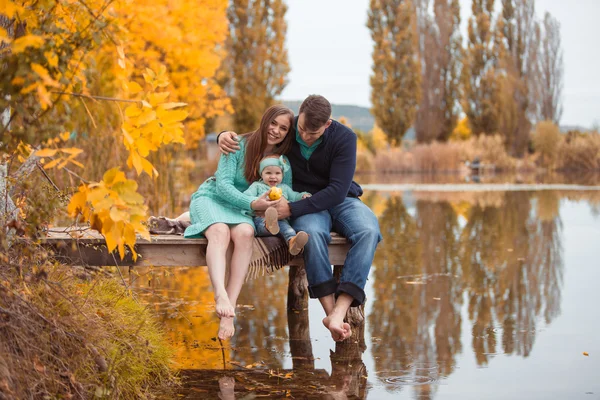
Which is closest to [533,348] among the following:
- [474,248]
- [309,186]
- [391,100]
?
[309,186]

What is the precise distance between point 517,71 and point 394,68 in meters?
6.58

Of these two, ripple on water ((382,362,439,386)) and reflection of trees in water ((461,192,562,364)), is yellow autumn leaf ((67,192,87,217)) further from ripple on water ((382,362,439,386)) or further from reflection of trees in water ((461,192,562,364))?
reflection of trees in water ((461,192,562,364))

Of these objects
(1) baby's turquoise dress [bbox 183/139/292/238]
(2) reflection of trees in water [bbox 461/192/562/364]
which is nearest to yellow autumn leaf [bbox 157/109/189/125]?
(1) baby's turquoise dress [bbox 183/139/292/238]

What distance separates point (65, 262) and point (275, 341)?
1184 millimetres

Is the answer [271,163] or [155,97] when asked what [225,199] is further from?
[155,97]

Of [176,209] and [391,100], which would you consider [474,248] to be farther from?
[391,100]

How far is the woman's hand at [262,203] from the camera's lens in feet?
13.4

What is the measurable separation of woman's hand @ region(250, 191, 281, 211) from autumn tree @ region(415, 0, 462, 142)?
1386 inches

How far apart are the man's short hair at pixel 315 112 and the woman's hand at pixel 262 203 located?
1.39 feet

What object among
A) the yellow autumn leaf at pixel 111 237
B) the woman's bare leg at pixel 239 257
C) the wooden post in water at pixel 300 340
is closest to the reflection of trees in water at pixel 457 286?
the wooden post in water at pixel 300 340

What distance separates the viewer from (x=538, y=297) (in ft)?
19.0

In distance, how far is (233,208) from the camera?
167 inches

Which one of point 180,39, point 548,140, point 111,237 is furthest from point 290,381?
point 548,140

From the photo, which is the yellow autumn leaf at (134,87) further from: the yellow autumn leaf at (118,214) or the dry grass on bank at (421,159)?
the dry grass on bank at (421,159)
